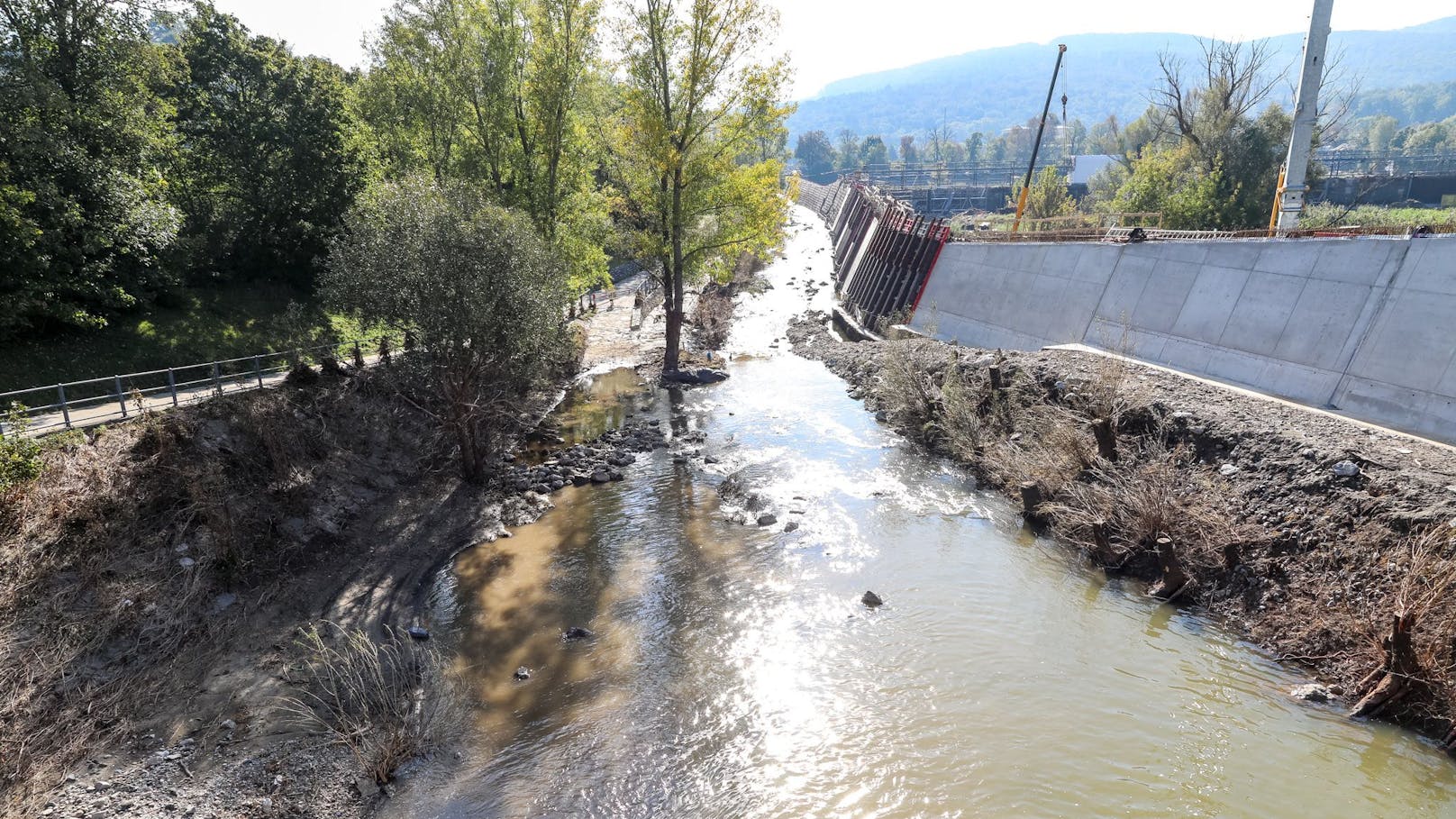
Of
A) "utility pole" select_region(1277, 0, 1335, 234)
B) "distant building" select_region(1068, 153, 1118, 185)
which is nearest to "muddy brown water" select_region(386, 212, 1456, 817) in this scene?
"utility pole" select_region(1277, 0, 1335, 234)

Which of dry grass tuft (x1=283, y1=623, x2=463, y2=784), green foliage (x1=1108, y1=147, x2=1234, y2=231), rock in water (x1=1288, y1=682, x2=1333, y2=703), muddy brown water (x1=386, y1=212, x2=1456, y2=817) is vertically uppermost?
green foliage (x1=1108, y1=147, x2=1234, y2=231)

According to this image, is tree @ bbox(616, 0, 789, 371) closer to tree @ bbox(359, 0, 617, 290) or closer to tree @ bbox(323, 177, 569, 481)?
tree @ bbox(359, 0, 617, 290)

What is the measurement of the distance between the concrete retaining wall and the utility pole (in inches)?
219

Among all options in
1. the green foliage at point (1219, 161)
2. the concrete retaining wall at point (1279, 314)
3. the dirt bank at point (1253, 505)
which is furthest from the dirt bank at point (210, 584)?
the green foliage at point (1219, 161)

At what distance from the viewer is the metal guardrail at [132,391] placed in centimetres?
1339

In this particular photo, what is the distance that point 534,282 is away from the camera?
16.5 m

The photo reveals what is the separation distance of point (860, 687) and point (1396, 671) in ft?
24.2

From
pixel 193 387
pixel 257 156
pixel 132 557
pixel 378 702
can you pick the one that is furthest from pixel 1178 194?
pixel 132 557

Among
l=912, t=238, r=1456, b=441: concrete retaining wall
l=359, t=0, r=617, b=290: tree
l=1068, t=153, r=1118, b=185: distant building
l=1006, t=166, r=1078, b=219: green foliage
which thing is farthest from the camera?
l=1068, t=153, r=1118, b=185: distant building

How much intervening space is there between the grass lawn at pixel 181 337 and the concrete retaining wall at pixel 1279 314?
78.5 feet

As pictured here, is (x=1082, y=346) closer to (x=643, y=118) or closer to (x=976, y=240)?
(x=976, y=240)

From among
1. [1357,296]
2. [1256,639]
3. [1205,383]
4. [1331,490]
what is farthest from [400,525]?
[1357,296]

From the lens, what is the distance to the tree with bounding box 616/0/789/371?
24.5 m

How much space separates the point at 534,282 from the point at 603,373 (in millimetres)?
13255
